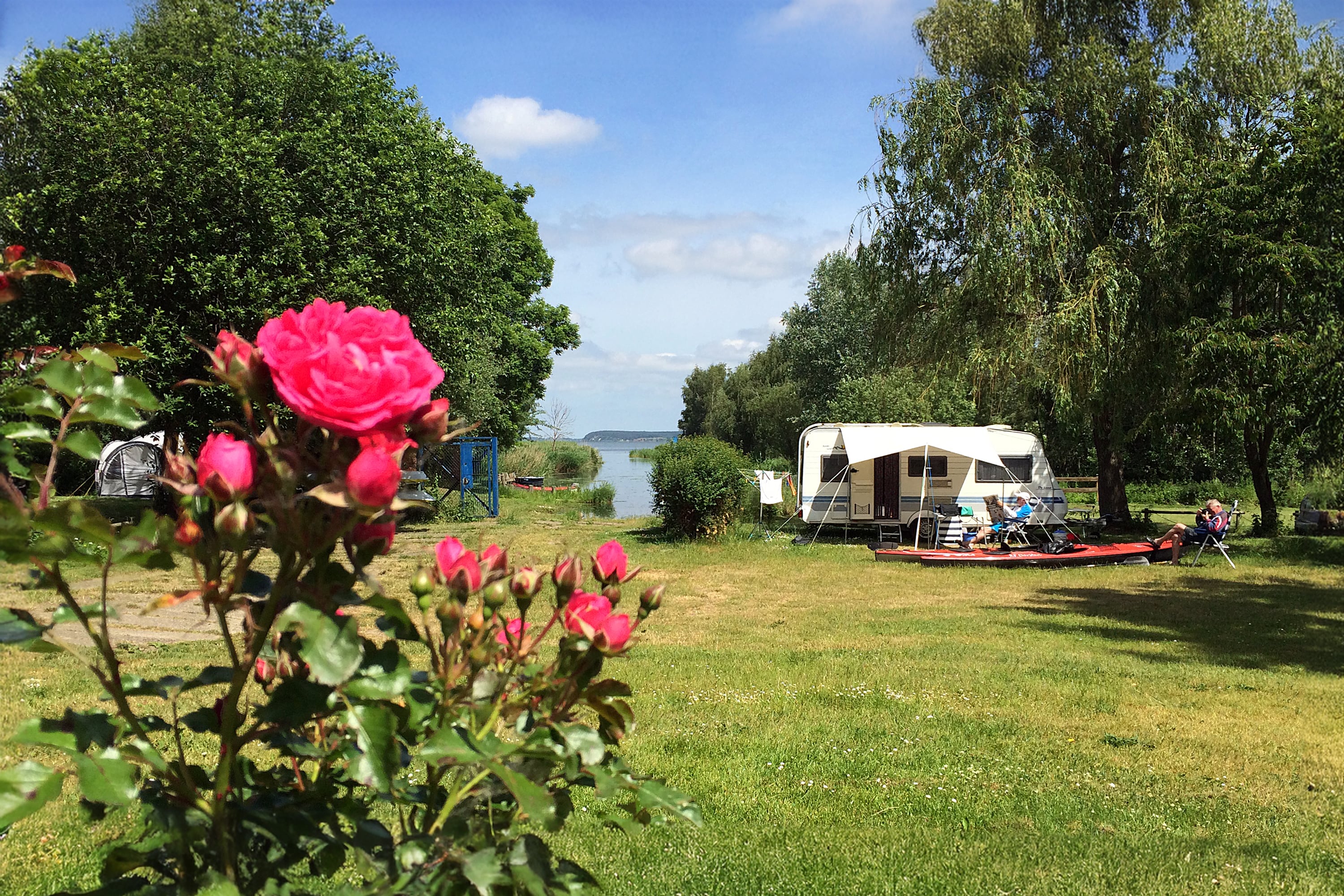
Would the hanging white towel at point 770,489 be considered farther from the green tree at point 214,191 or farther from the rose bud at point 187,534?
the rose bud at point 187,534

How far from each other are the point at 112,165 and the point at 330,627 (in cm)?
1679

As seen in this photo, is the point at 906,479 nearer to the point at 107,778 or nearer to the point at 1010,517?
the point at 1010,517

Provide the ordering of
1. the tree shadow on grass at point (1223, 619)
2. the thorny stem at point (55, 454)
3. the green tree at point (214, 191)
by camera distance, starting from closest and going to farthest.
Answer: the thorny stem at point (55, 454), the tree shadow on grass at point (1223, 619), the green tree at point (214, 191)

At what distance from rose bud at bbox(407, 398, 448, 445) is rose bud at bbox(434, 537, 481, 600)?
0.15 metres

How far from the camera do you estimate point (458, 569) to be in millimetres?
1390

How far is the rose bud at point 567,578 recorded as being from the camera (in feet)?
4.70

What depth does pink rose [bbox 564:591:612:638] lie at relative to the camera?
1364mm

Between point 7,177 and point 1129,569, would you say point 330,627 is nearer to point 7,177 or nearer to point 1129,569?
point 1129,569

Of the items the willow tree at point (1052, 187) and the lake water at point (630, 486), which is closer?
the willow tree at point (1052, 187)

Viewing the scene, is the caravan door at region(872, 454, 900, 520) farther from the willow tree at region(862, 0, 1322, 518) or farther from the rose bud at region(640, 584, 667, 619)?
the rose bud at region(640, 584, 667, 619)

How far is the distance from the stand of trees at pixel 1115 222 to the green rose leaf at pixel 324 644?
14.8 meters

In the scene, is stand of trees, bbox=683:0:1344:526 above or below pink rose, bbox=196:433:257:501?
above

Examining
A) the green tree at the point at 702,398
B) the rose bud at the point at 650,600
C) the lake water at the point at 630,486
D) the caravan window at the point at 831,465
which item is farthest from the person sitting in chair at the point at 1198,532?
the green tree at the point at 702,398

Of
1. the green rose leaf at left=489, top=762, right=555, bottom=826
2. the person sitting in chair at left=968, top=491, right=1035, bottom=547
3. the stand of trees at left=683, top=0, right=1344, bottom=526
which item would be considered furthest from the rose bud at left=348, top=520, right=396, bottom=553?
the person sitting in chair at left=968, top=491, right=1035, bottom=547
